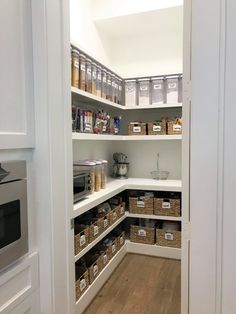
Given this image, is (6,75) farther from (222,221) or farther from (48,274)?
(222,221)

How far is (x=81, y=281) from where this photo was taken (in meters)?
2.00

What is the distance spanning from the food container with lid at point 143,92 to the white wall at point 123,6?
683 millimetres

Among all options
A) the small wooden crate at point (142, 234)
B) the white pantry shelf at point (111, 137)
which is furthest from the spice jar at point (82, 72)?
the small wooden crate at point (142, 234)

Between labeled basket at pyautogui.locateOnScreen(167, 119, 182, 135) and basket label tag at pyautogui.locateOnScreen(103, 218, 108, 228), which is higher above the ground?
labeled basket at pyautogui.locateOnScreen(167, 119, 182, 135)

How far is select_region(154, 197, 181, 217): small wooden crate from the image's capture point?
2.82m

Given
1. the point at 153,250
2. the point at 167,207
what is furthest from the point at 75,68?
the point at 153,250

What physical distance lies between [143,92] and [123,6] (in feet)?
2.82

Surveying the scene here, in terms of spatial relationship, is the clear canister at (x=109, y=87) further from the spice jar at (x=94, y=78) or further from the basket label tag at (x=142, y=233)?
the basket label tag at (x=142, y=233)

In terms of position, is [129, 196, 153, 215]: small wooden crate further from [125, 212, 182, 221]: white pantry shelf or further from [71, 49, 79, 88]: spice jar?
[71, 49, 79, 88]: spice jar

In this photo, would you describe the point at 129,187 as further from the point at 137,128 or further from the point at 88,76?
the point at 88,76

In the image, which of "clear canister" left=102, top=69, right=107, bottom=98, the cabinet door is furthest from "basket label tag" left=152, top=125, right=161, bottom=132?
the cabinet door

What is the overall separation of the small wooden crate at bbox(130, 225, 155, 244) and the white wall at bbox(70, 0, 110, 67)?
181cm

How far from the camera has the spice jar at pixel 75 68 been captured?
1944 millimetres

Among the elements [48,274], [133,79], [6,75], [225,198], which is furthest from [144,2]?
[48,274]
